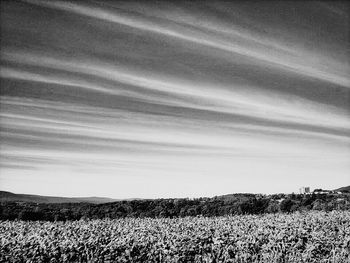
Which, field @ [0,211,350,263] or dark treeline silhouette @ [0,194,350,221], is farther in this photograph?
dark treeline silhouette @ [0,194,350,221]

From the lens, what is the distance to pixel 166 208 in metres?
87.2

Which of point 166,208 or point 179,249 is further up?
point 179,249

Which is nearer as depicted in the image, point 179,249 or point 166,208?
point 179,249

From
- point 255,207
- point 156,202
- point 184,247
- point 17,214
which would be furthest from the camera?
point 156,202

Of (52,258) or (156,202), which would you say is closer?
(52,258)

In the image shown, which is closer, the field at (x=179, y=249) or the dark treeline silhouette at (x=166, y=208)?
the field at (x=179, y=249)

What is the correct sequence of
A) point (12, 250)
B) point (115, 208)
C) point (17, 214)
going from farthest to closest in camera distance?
point (115, 208) < point (17, 214) < point (12, 250)

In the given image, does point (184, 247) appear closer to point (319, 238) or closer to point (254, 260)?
point (254, 260)

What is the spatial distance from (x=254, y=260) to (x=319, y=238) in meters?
3.10

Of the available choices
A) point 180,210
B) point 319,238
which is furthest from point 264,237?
point 180,210

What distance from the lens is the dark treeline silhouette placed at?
223 ft

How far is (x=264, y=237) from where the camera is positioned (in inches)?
609

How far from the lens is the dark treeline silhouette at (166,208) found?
223 feet

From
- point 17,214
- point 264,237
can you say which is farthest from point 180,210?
point 264,237
